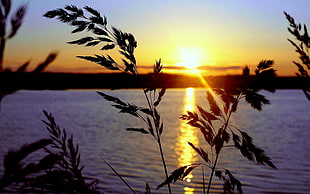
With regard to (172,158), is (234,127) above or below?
above

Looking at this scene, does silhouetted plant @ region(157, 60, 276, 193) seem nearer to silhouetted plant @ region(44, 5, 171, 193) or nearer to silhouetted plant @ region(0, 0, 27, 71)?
silhouetted plant @ region(44, 5, 171, 193)

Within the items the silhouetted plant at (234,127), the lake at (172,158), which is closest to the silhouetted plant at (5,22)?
the silhouetted plant at (234,127)

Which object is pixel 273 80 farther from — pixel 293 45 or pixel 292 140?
pixel 292 140

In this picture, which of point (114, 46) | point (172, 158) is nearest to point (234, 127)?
A: point (114, 46)

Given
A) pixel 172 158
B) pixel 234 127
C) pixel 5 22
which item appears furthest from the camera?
pixel 172 158

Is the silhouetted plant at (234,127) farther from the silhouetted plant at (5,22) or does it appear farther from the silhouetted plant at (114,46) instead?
the silhouetted plant at (5,22)

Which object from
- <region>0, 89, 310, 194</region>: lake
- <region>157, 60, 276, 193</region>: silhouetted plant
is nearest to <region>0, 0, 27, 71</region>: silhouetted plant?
<region>157, 60, 276, 193</region>: silhouetted plant

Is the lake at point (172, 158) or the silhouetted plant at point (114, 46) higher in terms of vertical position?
the silhouetted plant at point (114, 46)

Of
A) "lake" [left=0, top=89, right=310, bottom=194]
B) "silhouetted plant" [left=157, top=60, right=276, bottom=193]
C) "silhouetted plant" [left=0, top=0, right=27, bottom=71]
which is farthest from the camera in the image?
"lake" [left=0, top=89, right=310, bottom=194]

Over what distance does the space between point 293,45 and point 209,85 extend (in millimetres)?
465

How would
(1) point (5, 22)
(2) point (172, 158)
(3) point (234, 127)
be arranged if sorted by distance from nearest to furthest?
(1) point (5, 22), (3) point (234, 127), (2) point (172, 158)

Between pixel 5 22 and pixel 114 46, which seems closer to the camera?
pixel 5 22

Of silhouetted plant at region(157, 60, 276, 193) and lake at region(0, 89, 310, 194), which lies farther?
lake at region(0, 89, 310, 194)

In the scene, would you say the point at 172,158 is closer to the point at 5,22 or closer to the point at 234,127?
the point at 234,127
